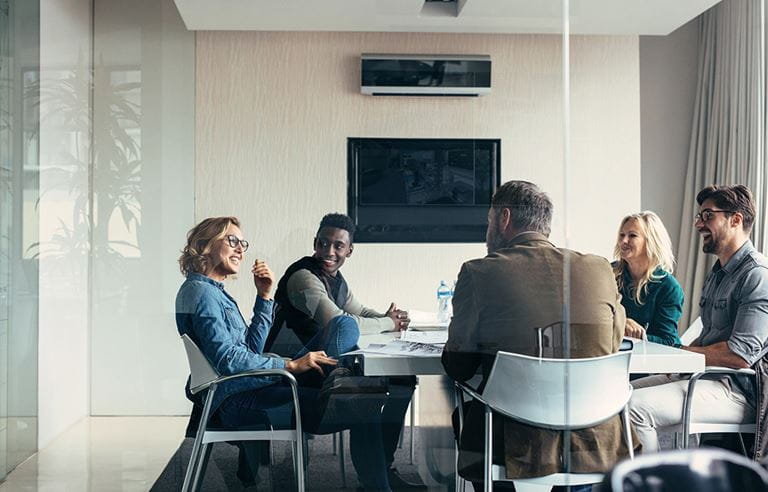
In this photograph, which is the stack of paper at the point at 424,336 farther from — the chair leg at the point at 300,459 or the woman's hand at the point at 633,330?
the woman's hand at the point at 633,330

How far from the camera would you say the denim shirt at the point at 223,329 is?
313cm

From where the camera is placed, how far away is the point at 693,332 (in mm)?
3352

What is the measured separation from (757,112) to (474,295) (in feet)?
4.99

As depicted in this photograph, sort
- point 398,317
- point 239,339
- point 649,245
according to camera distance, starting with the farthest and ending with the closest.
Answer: point 649,245 → point 398,317 → point 239,339

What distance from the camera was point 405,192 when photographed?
3.36 metres

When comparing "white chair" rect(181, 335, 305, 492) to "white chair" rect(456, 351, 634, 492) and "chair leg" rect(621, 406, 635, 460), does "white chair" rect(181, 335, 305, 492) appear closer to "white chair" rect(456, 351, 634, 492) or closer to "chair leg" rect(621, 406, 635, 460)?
"white chair" rect(456, 351, 634, 492)

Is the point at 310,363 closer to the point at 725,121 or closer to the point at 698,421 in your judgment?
the point at 698,421

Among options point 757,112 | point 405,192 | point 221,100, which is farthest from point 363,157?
point 757,112

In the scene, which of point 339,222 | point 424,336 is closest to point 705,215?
point 424,336

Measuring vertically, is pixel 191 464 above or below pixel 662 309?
below

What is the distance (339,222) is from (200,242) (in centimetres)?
54

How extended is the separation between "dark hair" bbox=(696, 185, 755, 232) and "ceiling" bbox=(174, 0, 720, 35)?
0.68 m

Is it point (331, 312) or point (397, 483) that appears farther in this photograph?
point (397, 483)

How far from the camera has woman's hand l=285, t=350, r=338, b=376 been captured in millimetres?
3184
